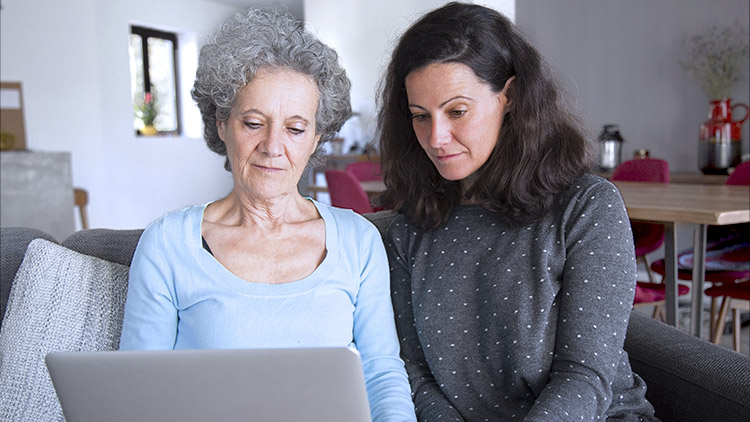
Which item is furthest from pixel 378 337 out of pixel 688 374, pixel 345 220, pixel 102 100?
pixel 102 100

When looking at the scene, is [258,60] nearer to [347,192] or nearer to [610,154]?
[347,192]

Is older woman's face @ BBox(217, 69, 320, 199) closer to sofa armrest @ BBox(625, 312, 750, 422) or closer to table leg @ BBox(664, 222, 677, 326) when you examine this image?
sofa armrest @ BBox(625, 312, 750, 422)

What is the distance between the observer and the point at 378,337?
1242 mm

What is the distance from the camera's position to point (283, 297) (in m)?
1.17

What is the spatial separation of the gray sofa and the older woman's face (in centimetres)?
40

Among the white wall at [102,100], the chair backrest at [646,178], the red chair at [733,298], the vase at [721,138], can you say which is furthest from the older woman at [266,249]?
the white wall at [102,100]

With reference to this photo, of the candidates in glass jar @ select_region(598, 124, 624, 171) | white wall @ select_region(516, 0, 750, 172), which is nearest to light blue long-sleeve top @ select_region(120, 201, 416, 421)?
white wall @ select_region(516, 0, 750, 172)

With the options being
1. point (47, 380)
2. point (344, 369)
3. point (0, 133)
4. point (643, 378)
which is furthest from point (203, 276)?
point (0, 133)

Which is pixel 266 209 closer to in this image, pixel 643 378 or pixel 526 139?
pixel 526 139

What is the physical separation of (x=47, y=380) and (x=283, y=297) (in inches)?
20.0

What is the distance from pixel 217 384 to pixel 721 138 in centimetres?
396

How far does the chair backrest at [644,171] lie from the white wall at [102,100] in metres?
5.09

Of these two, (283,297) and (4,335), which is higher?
(283,297)

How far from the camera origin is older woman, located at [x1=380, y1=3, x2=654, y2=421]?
1115 mm
